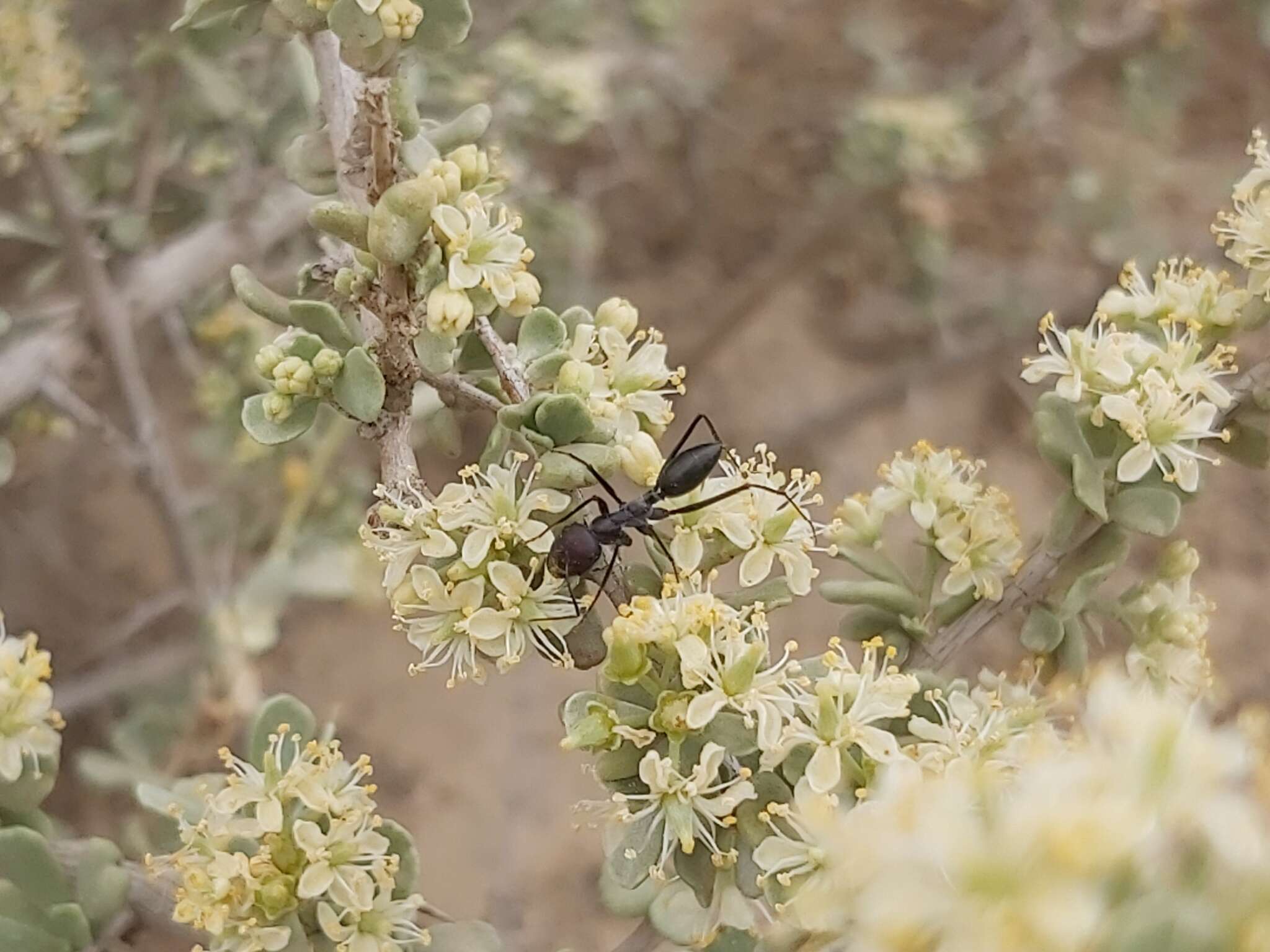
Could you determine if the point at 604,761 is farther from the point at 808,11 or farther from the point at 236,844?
the point at 808,11

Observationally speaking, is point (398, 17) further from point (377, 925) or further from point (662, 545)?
point (377, 925)

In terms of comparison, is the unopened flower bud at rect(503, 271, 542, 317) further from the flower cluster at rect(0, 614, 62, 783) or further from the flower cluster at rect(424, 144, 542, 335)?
the flower cluster at rect(0, 614, 62, 783)

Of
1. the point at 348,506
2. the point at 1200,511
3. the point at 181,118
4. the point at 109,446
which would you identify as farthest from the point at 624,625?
the point at 1200,511

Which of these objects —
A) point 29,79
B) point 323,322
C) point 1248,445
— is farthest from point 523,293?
point 29,79

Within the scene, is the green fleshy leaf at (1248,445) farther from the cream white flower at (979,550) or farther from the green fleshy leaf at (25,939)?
the green fleshy leaf at (25,939)

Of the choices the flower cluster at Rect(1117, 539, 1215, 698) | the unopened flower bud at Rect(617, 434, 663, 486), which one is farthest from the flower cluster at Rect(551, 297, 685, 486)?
the flower cluster at Rect(1117, 539, 1215, 698)

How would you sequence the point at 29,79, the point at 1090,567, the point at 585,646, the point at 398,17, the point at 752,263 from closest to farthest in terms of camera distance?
the point at 398,17
the point at 585,646
the point at 1090,567
the point at 29,79
the point at 752,263
